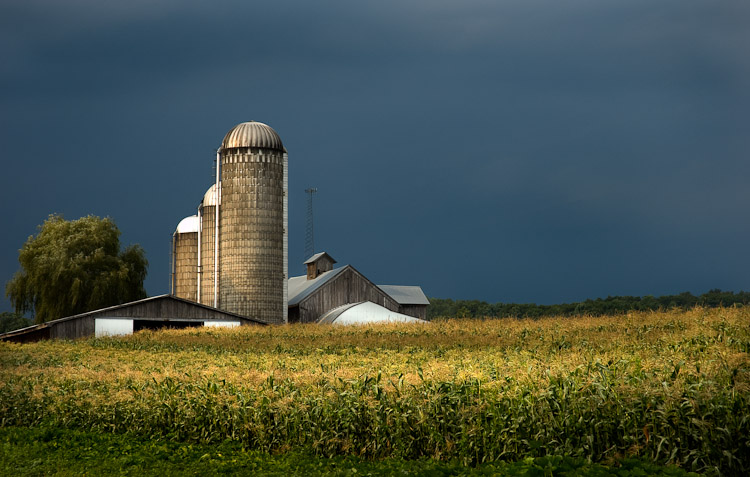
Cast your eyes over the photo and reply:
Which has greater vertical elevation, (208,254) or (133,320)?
(208,254)

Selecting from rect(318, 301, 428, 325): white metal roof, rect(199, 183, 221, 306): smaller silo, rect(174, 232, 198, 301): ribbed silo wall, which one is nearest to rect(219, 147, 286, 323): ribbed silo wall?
rect(199, 183, 221, 306): smaller silo

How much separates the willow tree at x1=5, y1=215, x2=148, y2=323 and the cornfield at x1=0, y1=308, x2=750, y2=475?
1509 inches

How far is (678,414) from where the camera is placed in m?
10.2

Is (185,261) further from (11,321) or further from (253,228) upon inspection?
(11,321)

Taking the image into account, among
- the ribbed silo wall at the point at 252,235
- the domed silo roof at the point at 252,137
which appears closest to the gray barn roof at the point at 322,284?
the ribbed silo wall at the point at 252,235

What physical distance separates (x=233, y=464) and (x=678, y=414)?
6830mm

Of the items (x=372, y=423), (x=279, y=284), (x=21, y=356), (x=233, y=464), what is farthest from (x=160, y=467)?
(x=279, y=284)

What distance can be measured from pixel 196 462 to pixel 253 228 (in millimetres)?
39302

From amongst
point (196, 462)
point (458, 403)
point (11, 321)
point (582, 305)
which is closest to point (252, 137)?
point (196, 462)

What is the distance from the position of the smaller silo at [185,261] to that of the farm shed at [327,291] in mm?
7734

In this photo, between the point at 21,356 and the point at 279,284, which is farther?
the point at 279,284

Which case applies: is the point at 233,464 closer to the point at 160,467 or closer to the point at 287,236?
the point at 160,467

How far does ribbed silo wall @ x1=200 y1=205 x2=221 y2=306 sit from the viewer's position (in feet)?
173

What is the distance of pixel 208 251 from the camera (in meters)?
53.3
